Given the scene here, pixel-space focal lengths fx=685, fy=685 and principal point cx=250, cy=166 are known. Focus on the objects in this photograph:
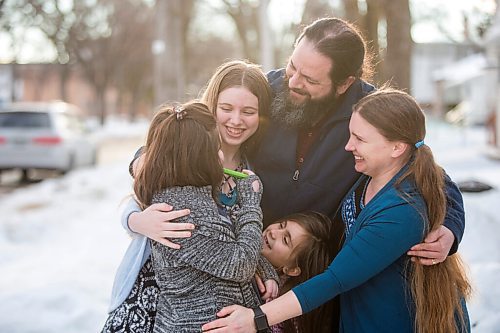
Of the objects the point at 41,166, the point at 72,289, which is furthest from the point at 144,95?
the point at 72,289

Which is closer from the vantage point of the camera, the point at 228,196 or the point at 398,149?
the point at 398,149

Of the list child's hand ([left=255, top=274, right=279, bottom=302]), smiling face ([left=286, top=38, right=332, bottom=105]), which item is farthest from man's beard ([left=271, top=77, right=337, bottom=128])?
child's hand ([left=255, top=274, right=279, bottom=302])

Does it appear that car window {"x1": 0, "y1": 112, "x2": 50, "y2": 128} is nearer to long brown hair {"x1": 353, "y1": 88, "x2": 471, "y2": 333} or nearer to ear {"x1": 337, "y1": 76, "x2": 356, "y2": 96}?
ear {"x1": 337, "y1": 76, "x2": 356, "y2": 96}

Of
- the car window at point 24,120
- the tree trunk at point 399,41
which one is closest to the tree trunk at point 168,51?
the car window at point 24,120

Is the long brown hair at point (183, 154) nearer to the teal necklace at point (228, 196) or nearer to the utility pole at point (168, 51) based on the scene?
the teal necklace at point (228, 196)

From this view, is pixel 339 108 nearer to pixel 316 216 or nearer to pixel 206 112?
pixel 316 216

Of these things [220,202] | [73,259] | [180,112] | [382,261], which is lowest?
[73,259]

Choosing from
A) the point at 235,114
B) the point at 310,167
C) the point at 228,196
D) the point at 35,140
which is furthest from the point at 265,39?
the point at 228,196

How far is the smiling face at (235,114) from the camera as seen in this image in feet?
10.0

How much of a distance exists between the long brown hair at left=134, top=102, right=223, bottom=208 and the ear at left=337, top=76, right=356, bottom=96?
0.88 m

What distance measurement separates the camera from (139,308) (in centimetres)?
285

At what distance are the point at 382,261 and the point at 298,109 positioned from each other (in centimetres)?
104

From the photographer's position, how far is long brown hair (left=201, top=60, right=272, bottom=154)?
3109mm

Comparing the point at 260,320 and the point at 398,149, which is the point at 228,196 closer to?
the point at 260,320
